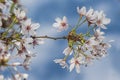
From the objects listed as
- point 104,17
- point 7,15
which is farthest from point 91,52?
point 7,15

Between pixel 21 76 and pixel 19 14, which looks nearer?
pixel 19 14

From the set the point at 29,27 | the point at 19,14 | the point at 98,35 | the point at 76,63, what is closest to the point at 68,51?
the point at 76,63

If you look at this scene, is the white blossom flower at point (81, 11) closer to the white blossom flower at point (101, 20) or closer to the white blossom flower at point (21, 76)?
the white blossom flower at point (101, 20)

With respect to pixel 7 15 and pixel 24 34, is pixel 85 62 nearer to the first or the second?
pixel 24 34

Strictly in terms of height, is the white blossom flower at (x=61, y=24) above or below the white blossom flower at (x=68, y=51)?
above

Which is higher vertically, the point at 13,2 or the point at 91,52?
the point at 13,2

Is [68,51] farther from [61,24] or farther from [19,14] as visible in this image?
[19,14]

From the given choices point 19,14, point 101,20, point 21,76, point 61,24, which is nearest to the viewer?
point 19,14

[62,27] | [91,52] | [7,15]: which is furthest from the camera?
[62,27]
